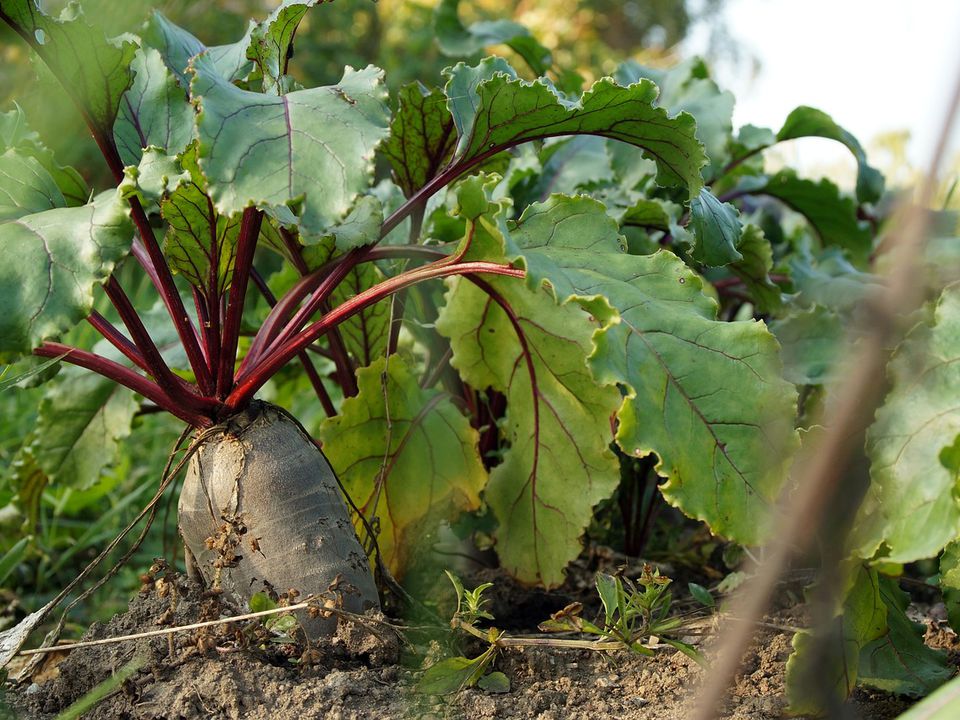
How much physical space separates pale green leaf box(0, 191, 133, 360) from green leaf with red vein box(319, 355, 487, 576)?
2.02ft

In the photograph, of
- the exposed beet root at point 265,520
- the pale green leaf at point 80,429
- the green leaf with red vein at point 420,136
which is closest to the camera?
the exposed beet root at point 265,520

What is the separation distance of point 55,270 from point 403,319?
785 millimetres

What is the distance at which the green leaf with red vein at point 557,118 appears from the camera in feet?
4.29

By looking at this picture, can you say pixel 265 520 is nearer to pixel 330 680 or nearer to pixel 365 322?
pixel 330 680

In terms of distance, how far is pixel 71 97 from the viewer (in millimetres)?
1296

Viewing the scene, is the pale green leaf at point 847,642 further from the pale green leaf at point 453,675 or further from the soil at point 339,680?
the pale green leaf at point 453,675

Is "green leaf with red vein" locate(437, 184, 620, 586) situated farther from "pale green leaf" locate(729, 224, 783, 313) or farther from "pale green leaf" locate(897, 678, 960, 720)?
"pale green leaf" locate(897, 678, 960, 720)

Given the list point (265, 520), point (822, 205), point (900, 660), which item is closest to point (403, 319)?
point (265, 520)

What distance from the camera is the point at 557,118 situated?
1375 millimetres

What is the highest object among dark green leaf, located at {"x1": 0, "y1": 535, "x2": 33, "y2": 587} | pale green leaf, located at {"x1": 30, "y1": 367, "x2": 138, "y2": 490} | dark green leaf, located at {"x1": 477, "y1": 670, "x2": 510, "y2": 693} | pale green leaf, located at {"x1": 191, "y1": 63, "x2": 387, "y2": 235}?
pale green leaf, located at {"x1": 191, "y1": 63, "x2": 387, "y2": 235}

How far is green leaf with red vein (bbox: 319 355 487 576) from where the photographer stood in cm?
159

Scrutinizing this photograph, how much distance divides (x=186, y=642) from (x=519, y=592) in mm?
631

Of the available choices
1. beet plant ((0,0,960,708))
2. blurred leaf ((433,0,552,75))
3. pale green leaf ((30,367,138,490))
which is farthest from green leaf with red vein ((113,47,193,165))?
blurred leaf ((433,0,552,75))

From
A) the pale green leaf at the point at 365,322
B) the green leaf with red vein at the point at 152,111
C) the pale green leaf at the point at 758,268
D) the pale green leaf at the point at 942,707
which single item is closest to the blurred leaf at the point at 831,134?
the pale green leaf at the point at 758,268
